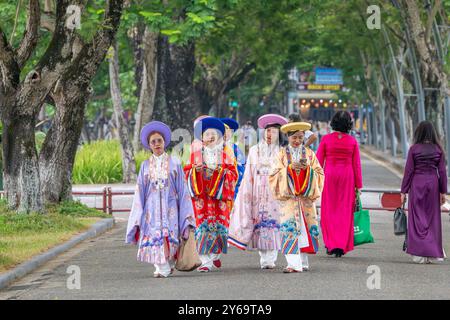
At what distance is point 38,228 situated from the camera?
18.8 meters

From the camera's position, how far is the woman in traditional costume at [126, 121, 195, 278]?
13000mm

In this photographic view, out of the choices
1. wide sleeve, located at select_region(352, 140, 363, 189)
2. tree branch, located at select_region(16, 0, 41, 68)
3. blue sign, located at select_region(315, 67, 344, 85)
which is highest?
blue sign, located at select_region(315, 67, 344, 85)

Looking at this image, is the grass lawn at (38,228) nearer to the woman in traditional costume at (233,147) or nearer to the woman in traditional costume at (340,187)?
the woman in traditional costume at (233,147)

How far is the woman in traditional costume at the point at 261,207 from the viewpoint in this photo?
13.9 m

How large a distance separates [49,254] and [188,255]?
323 centimetres

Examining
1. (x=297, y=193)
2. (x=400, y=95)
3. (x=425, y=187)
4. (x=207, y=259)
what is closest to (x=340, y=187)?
(x=425, y=187)

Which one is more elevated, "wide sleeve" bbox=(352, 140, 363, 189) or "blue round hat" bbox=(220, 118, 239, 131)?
"blue round hat" bbox=(220, 118, 239, 131)

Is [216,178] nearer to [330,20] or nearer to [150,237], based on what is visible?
[150,237]

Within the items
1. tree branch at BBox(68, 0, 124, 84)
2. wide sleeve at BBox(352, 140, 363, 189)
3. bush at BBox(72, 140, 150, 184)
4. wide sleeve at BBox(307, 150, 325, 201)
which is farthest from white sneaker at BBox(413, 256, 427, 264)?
bush at BBox(72, 140, 150, 184)

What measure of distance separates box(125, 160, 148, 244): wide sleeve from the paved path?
0.46 meters

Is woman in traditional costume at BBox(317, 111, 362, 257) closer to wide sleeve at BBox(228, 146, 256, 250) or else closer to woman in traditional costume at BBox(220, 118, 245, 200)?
woman in traditional costume at BBox(220, 118, 245, 200)

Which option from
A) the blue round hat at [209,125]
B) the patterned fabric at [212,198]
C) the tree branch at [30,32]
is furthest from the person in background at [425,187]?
the tree branch at [30,32]

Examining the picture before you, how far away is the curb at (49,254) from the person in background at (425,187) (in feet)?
14.5
